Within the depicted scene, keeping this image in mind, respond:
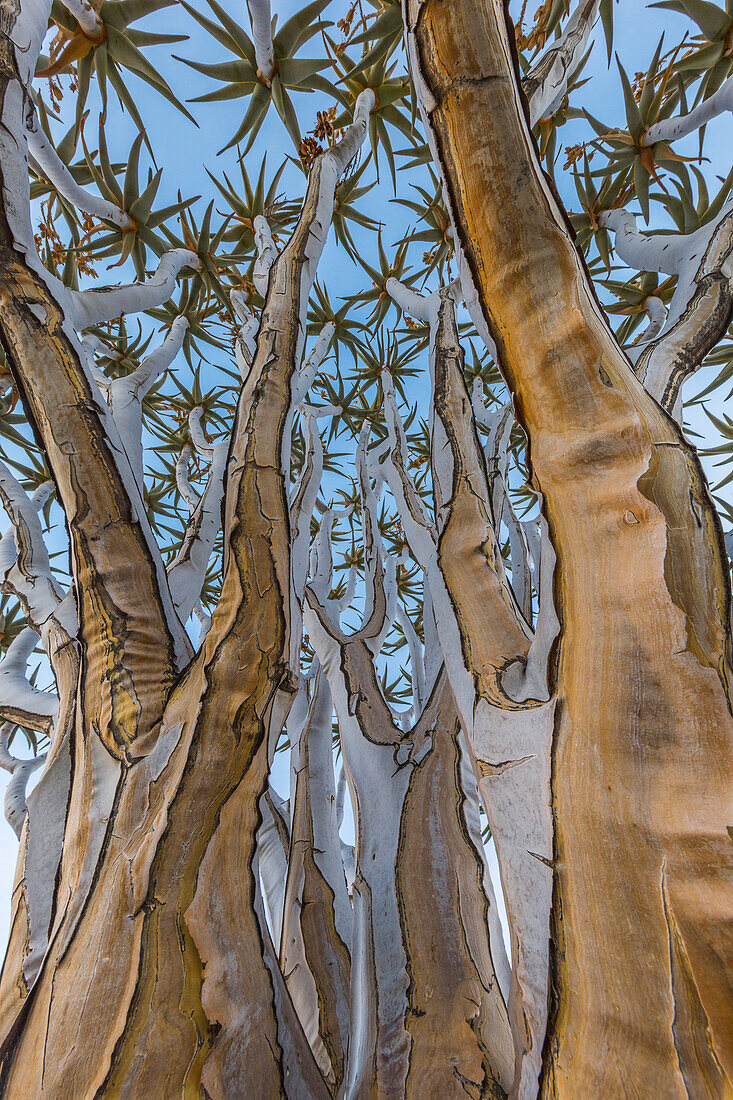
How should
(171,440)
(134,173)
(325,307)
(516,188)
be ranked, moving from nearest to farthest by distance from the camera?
(516,188) → (134,173) → (325,307) → (171,440)

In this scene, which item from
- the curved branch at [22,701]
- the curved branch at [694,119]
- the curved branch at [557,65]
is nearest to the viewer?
the curved branch at [22,701]

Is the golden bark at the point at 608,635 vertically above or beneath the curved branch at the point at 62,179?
beneath

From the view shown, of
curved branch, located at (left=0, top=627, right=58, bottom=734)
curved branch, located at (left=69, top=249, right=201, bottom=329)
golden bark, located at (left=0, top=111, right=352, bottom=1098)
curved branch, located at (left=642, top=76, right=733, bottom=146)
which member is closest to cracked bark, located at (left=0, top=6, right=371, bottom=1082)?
golden bark, located at (left=0, top=111, right=352, bottom=1098)

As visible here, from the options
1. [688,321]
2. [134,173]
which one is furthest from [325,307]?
[688,321]

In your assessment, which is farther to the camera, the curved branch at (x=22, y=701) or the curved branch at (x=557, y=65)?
the curved branch at (x=557, y=65)

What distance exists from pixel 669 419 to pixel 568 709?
0.54 meters

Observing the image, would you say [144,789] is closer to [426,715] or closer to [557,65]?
[426,715]

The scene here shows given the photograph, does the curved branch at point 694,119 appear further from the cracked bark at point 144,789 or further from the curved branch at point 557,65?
the cracked bark at point 144,789

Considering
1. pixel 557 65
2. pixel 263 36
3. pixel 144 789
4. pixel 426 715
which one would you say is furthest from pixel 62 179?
pixel 426 715

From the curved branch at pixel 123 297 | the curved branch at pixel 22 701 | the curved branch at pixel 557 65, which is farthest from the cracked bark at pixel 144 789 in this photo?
the curved branch at pixel 557 65

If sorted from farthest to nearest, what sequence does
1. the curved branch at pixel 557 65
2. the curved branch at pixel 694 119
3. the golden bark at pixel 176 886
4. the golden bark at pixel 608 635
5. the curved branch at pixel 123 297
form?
the curved branch at pixel 694 119 < the curved branch at pixel 557 65 < the curved branch at pixel 123 297 < the golden bark at pixel 176 886 < the golden bark at pixel 608 635

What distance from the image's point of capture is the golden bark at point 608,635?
0.60 meters

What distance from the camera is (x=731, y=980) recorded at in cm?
57

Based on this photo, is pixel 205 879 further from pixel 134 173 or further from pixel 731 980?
pixel 134 173
